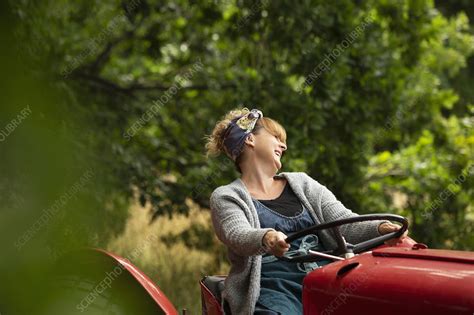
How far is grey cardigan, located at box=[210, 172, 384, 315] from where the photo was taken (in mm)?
2609

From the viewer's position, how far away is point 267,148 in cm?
301

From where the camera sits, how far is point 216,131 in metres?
3.14

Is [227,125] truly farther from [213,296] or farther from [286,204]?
[213,296]

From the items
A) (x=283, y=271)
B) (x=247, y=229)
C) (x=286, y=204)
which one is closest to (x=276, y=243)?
(x=247, y=229)

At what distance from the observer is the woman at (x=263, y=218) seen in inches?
103

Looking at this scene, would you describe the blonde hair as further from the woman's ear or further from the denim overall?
the denim overall

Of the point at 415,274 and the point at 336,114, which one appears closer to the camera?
the point at 415,274

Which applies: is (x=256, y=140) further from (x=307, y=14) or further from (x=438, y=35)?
(x=438, y=35)

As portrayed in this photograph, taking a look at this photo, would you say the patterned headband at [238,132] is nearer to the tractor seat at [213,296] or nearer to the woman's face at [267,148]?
the woman's face at [267,148]

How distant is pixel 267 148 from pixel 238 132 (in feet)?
0.41

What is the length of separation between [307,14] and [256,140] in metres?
3.30

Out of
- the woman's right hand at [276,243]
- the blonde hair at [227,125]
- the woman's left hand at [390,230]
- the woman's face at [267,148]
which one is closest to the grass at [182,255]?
the blonde hair at [227,125]

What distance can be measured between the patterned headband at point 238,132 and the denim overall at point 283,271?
0.23m

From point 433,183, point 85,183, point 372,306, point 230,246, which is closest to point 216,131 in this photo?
point 230,246
